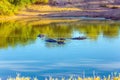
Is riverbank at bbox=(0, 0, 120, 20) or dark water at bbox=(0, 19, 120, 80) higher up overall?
riverbank at bbox=(0, 0, 120, 20)

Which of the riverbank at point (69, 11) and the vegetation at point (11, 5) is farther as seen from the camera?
the riverbank at point (69, 11)

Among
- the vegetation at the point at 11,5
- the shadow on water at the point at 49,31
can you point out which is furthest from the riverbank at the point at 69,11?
the shadow on water at the point at 49,31

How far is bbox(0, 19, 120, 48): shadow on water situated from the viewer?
1160 inches

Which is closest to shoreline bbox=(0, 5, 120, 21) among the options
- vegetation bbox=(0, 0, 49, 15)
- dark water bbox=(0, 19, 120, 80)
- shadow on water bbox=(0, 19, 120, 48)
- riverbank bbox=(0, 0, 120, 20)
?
riverbank bbox=(0, 0, 120, 20)

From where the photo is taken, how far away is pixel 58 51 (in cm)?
2509

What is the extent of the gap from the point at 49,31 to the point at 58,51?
33.5ft

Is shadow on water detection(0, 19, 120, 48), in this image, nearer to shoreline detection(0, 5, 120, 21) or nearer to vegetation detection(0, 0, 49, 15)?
vegetation detection(0, 0, 49, 15)

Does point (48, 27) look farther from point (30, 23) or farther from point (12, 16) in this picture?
point (12, 16)

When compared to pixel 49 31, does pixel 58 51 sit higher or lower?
lower

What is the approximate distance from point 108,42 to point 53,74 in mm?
10490

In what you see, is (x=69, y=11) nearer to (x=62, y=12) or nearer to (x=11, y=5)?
(x=62, y=12)

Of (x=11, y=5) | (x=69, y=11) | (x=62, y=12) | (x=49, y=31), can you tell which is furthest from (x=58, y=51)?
(x=69, y=11)

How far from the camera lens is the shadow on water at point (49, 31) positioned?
29.5m

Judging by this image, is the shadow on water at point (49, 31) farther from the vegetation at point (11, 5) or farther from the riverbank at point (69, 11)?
the riverbank at point (69, 11)
